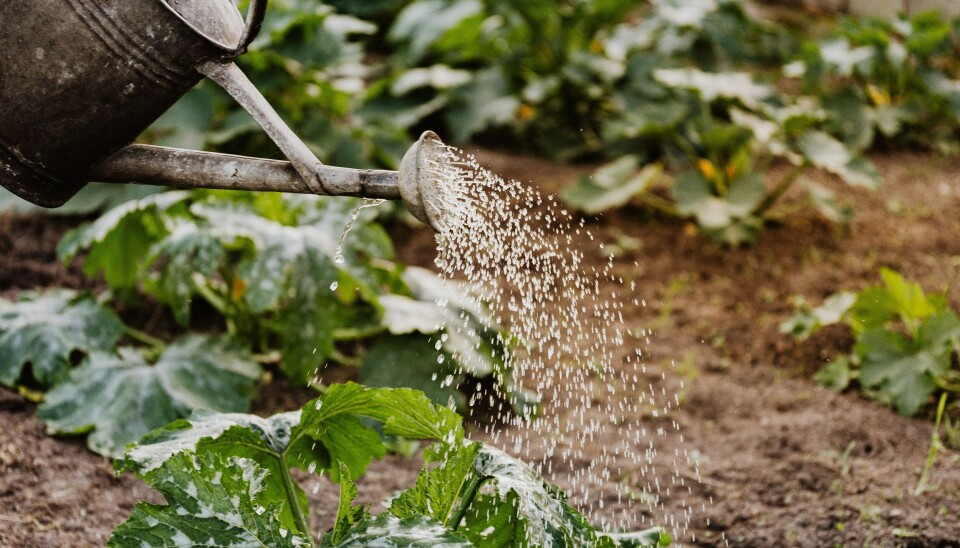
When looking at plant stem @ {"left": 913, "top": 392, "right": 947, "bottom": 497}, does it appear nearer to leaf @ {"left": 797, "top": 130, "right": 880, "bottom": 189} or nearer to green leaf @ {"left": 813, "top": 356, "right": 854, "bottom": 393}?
green leaf @ {"left": 813, "top": 356, "right": 854, "bottom": 393}

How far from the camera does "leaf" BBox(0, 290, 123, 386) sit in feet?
7.66

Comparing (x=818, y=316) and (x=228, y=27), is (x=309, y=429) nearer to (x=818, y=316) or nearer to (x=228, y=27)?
(x=228, y=27)

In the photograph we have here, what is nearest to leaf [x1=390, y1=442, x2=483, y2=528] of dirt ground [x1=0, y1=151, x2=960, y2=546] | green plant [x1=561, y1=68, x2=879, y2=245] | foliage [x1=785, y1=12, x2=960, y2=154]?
dirt ground [x1=0, y1=151, x2=960, y2=546]

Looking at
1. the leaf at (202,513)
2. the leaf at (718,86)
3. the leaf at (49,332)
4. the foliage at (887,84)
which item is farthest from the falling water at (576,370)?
the foliage at (887,84)

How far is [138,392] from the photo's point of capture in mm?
2242

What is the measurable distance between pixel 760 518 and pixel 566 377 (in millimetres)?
813

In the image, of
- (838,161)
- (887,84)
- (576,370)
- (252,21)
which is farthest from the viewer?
(887,84)

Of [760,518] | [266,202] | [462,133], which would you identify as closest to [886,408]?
[760,518]

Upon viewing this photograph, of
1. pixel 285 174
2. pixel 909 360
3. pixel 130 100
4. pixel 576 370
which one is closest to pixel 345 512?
pixel 285 174

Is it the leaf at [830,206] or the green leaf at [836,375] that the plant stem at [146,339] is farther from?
the leaf at [830,206]

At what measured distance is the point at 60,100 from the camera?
143 cm

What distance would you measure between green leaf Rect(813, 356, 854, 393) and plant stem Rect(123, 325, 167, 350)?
6.14 ft

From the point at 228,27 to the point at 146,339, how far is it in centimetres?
141

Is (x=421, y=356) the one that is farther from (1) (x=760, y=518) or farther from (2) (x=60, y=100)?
(2) (x=60, y=100)
